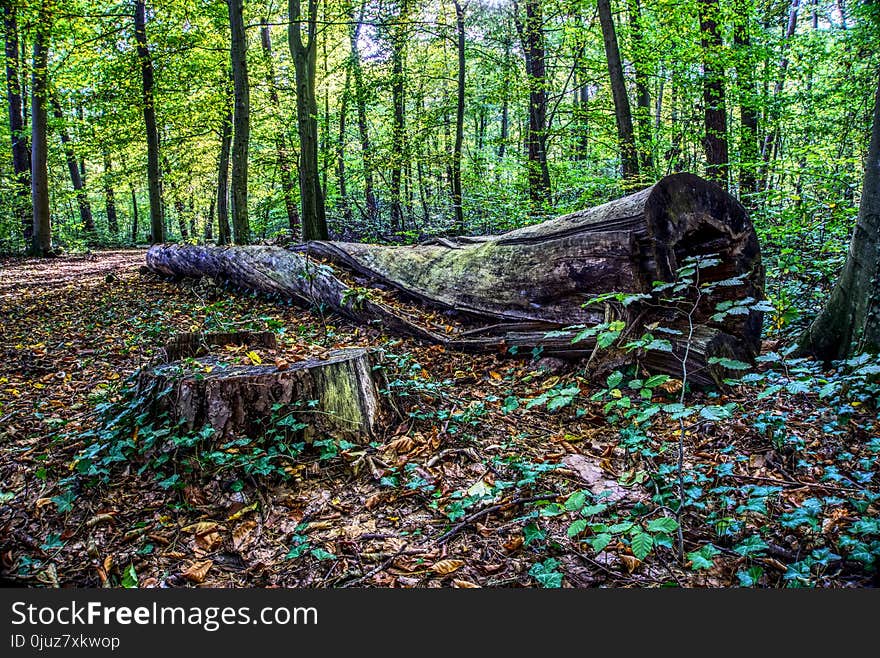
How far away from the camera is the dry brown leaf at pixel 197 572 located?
8.35ft

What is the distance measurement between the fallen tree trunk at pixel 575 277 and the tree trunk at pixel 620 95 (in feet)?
14.6

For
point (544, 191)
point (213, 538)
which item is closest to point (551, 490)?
point (213, 538)

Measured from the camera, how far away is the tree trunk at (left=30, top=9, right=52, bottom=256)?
39.7 feet

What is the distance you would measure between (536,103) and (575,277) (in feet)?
30.2

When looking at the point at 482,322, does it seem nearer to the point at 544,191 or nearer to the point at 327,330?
the point at 327,330

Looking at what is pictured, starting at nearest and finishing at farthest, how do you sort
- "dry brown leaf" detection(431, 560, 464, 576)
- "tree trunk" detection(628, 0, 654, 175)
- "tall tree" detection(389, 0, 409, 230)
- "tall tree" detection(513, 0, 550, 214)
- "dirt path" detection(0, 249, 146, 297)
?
"dry brown leaf" detection(431, 560, 464, 576) < "dirt path" detection(0, 249, 146, 297) < "tree trunk" detection(628, 0, 654, 175) < "tall tree" detection(513, 0, 550, 214) < "tall tree" detection(389, 0, 409, 230)

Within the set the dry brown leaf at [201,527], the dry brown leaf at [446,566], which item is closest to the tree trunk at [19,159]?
the dry brown leaf at [201,527]

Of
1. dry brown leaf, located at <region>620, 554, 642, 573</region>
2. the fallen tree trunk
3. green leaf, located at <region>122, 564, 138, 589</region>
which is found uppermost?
the fallen tree trunk

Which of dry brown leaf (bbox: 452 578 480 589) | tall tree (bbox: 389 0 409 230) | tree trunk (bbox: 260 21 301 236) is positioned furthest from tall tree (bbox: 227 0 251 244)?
dry brown leaf (bbox: 452 578 480 589)

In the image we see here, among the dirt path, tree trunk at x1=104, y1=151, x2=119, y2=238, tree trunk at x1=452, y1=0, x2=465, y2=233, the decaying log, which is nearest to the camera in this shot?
the decaying log

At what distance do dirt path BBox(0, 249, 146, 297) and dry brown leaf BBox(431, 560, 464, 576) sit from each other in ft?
32.2

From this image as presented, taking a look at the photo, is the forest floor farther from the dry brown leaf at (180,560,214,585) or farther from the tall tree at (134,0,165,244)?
the tall tree at (134,0,165,244)

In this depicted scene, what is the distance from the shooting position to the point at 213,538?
111 inches

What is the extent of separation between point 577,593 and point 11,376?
5851mm
